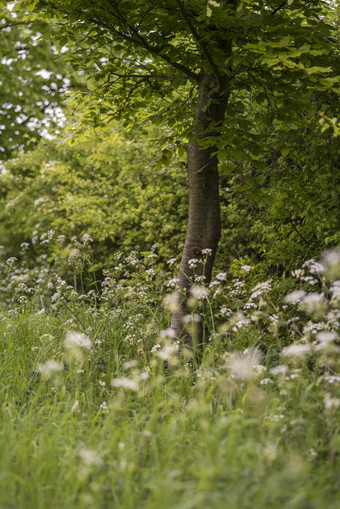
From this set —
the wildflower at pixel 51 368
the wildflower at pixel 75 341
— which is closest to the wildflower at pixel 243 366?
the wildflower at pixel 75 341

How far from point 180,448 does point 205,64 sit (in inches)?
121

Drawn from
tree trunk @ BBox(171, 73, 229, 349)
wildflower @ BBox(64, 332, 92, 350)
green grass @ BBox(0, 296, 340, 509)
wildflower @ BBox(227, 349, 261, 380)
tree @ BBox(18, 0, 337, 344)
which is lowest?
green grass @ BBox(0, 296, 340, 509)

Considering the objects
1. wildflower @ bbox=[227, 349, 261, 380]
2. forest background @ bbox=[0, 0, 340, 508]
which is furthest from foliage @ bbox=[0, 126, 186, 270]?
wildflower @ bbox=[227, 349, 261, 380]

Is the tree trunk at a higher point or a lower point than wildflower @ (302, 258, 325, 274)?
higher

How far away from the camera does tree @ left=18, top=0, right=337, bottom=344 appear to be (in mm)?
3412

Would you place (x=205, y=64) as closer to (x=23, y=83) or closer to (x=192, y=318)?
(x=192, y=318)

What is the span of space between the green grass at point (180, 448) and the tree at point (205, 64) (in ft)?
2.92

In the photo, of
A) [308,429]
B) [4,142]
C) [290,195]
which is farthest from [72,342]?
[4,142]

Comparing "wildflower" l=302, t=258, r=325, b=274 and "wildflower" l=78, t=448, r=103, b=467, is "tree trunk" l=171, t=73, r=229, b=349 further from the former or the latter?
"wildflower" l=78, t=448, r=103, b=467

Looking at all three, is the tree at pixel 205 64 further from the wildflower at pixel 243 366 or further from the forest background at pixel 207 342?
the wildflower at pixel 243 366

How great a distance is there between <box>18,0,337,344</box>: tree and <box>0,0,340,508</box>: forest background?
0.04 meters

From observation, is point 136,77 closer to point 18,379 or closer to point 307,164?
point 307,164

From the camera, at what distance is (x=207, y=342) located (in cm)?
430

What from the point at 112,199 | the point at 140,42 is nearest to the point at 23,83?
the point at 112,199
